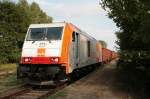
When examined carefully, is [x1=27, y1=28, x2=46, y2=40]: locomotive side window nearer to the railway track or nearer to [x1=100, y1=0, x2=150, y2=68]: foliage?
the railway track

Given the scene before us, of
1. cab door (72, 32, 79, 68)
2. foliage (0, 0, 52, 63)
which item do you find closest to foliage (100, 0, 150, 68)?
cab door (72, 32, 79, 68)

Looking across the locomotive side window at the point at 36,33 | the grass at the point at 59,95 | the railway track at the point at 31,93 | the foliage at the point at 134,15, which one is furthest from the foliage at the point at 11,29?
the grass at the point at 59,95

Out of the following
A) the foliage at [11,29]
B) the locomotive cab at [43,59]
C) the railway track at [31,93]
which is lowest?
the railway track at [31,93]

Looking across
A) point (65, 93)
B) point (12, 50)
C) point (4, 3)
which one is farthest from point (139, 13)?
point (4, 3)

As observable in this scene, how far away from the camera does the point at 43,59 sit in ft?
52.1

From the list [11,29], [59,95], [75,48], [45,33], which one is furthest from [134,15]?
[11,29]

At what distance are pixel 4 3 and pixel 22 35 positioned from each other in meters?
5.00

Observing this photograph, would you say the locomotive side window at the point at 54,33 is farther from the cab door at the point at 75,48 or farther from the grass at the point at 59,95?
the grass at the point at 59,95

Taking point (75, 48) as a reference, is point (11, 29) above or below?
above

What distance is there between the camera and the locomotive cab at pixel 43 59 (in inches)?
616

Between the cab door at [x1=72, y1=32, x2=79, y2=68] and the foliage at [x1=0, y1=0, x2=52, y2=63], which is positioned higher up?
the foliage at [x1=0, y1=0, x2=52, y2=63]

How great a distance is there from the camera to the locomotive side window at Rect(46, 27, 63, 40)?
16.5 m

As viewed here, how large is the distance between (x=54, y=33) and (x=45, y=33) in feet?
1.62

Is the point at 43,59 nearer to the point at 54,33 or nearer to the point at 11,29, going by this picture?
the point at 54,33
